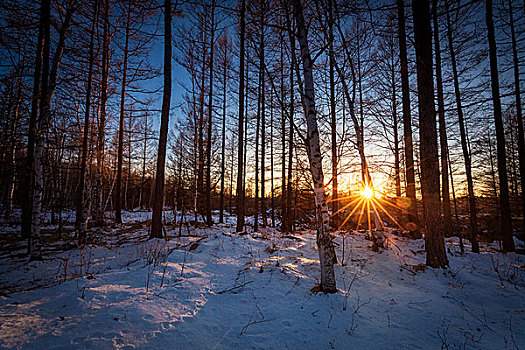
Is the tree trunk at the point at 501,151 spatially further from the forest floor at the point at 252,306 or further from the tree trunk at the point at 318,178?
the tree trunk at the point at 318,178

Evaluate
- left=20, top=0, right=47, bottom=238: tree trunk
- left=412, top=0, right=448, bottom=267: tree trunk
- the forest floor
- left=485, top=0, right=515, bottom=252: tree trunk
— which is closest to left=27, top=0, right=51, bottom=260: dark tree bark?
left=20, top=0, right=47, bottom=238: tree trunk

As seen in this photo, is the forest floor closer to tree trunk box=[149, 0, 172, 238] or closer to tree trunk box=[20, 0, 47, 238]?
tree trunk box=[149, 0, 172, 238]

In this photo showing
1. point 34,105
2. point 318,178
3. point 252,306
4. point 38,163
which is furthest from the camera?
→ point 34,105

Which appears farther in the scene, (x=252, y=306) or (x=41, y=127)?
(x=41, y=127)

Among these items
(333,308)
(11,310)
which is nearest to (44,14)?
(11,310)

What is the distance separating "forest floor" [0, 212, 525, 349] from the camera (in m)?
2.20

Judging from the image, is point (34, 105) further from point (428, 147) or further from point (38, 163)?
point (428, 147)

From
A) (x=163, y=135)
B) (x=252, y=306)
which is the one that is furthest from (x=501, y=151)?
(x=163, y=135)

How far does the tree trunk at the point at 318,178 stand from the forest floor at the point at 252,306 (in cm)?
42

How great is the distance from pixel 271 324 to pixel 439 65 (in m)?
13.0

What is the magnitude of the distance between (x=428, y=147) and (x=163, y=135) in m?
8.52

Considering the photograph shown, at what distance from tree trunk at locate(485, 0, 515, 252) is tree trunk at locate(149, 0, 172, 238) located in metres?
13.7

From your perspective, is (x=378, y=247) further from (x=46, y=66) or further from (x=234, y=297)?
(x=46, y=66)

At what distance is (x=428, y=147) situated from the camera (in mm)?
5379
